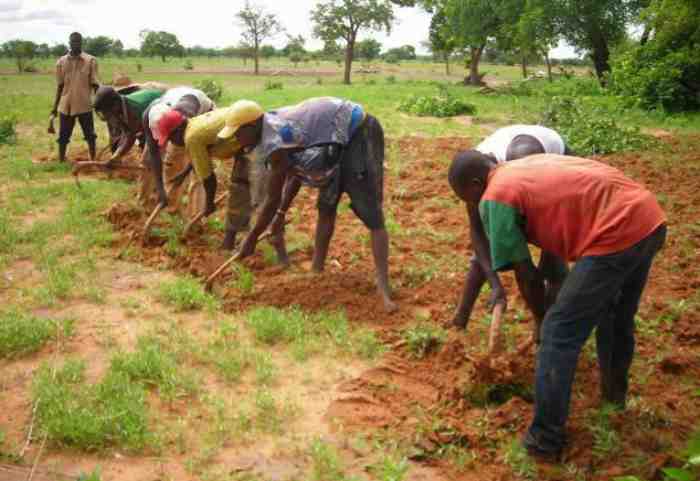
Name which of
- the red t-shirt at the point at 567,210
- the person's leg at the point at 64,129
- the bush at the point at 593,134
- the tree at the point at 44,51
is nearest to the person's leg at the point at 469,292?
the red t-shirt at the point at 567,210

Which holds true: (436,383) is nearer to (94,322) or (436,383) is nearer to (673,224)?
(94,322)

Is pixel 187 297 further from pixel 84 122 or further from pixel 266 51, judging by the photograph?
pixel 266 51

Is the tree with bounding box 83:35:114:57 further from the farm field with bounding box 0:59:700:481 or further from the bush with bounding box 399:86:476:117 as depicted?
the farm field with bounding box 0:59:700:481

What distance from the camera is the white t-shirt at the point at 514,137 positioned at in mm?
3611

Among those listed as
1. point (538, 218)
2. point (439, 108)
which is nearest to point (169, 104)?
point (538, 218)

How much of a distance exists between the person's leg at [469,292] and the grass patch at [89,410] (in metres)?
1.95

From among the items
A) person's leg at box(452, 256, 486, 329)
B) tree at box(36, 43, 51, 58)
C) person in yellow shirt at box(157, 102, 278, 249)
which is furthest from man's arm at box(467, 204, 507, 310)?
tree at box(36, 43, 51, 58)

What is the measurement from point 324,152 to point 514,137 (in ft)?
4.52

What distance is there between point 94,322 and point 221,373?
4.10 ft

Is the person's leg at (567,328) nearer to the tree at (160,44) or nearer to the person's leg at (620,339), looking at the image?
the person's leg at (620,339)

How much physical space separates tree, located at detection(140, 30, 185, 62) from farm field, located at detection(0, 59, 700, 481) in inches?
2311

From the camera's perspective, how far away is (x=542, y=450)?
2.90m

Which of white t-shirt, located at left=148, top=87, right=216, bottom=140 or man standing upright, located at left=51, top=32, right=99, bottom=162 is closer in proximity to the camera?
white t-shirt, located at left=148, top=87, right=216, bottom=140

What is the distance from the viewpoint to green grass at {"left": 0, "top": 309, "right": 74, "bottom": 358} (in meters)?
4.02
